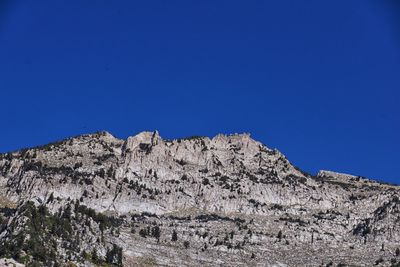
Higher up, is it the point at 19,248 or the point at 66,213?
the point at 66,213

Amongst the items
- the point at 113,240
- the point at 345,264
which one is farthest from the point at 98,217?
the point at 345,264

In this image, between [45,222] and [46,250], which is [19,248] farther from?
[45,222]

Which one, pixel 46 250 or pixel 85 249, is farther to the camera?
pixel 85 249

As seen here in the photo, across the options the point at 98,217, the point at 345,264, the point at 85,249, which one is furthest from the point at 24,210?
the point at 345,264

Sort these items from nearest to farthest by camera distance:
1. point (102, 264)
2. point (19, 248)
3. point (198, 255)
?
point (19, 248) < point (102, 264) < point (198, 255)

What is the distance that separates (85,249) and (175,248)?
109 ft

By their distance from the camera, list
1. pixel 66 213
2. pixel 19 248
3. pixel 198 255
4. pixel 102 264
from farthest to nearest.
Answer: pixel 198 255
pixel 66 213
pixel 102 264
pixel 19 248

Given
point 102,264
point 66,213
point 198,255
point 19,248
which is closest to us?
point 19,248

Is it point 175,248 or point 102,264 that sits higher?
point 175,248

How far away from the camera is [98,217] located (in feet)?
646

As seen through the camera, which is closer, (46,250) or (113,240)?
(46,250)

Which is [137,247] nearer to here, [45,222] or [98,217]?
[98,217]

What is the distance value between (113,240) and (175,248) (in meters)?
19.8

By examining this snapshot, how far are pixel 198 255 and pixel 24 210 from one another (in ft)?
161
